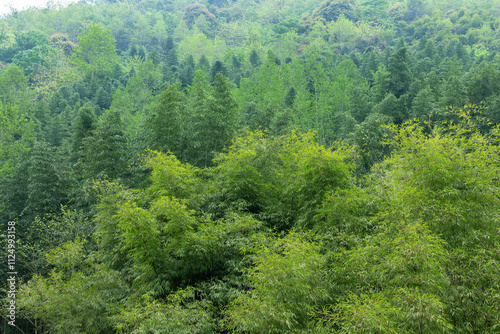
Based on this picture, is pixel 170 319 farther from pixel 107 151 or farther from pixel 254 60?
pixel 254 60

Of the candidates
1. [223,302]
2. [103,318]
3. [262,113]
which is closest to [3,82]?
[262,113]

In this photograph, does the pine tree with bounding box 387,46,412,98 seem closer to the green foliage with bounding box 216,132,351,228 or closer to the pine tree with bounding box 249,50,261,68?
the pine tree with bounding box 249,50,261,68

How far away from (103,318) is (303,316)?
8.30 metres

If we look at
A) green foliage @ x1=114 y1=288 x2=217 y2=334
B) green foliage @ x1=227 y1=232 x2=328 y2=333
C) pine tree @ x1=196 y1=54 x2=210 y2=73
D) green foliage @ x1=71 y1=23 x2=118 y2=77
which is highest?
green foliage @ x1=71 y1=23 x2=118 y2=77

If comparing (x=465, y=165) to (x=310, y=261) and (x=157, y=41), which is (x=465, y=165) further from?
(x=157, y=41)

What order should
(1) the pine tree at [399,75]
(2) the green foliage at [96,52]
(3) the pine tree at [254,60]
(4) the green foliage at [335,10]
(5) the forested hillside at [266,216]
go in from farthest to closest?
1. (4) the green foliage at [335,10]
2. (2) the green foliage at [96,52]
3. (3) the pine tree at [254,60]
4. (1) the pine tree at [399,75]
5. (5) the forested hillside at [266,216]

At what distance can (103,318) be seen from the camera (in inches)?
494

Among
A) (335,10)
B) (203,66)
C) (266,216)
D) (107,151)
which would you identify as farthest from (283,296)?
(335,10)

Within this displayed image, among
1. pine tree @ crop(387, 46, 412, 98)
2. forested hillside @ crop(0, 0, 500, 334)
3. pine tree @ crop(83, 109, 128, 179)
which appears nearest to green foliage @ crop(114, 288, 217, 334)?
forested hillside @ crop(0, 0, 500, 334)

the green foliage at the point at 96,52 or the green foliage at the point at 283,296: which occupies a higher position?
the green foliage at the point at 96,52

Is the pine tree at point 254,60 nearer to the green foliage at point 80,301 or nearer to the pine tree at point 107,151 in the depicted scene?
the pine tree at point 107,151

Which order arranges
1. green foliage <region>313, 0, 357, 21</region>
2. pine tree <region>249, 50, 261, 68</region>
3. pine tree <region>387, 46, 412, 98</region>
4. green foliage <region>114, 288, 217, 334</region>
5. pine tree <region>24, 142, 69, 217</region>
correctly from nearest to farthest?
green foliage <region>114, 288, 217, 334</region>
pine tree <region>24, 142, 69, 217</region>
pine tree <region>387, 46, 412, 98</region>
pine tree <region>249, 50, 261, 68</region>
green foliage <region>313, 0, 357, 21</region>

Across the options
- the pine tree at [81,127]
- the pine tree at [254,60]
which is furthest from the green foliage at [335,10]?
the pine tree at [81,127]

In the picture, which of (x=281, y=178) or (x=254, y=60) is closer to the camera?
(x=281, y=178)
